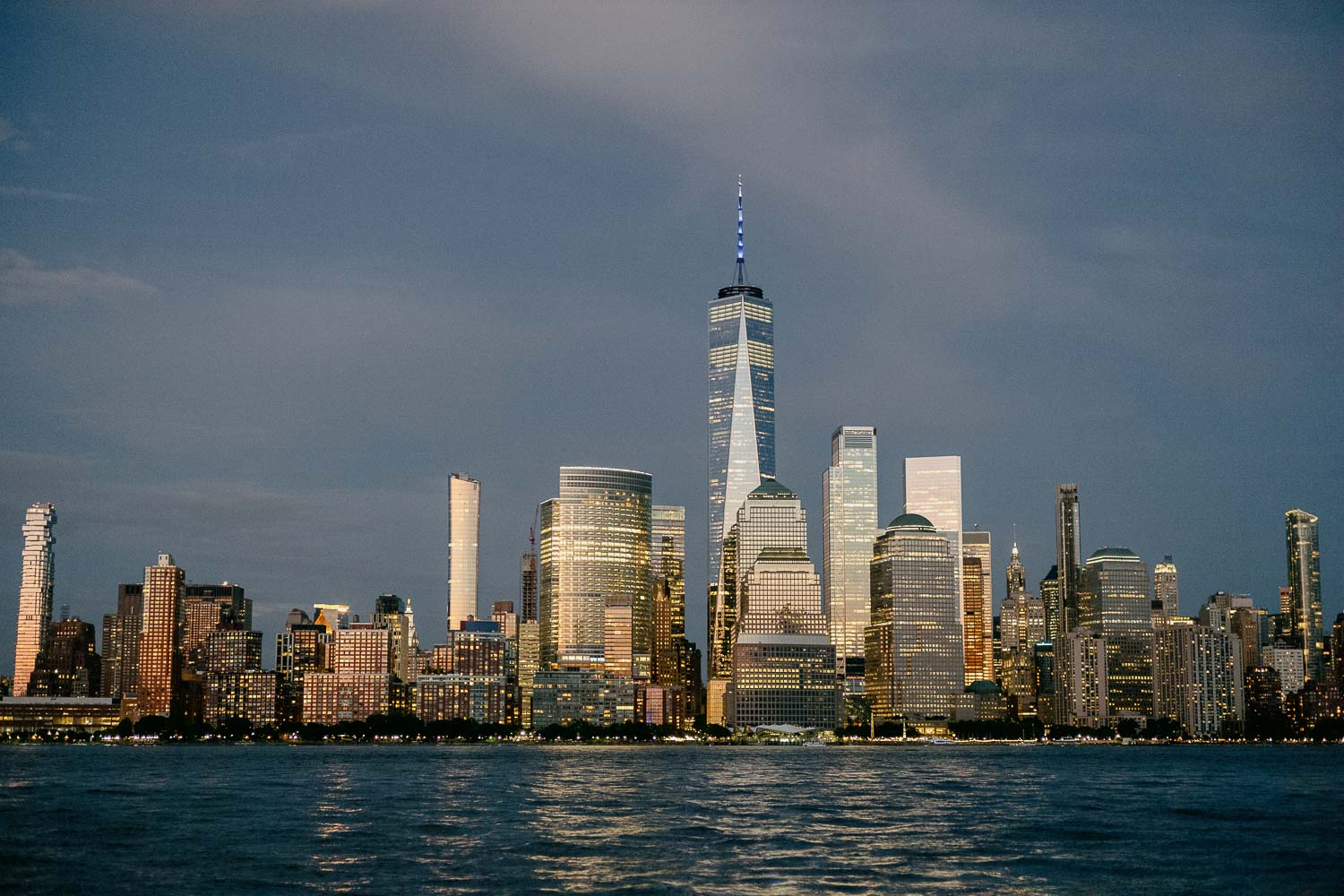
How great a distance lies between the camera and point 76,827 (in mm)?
94938

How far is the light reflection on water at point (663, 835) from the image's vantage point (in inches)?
2756

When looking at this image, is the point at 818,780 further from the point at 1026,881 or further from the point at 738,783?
the point at 1026,881

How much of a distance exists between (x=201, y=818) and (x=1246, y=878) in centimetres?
6845

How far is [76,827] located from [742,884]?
164 feet

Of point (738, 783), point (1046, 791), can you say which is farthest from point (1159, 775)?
point (738, 783)

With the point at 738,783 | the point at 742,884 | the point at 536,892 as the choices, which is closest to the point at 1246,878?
the point at 742,884

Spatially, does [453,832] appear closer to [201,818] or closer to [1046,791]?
[201,818]

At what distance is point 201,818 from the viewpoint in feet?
336

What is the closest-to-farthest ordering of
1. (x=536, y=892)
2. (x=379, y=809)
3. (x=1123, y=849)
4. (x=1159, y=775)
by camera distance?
1. (x=536, y=892)
2. (x=1123, y=849)
3. (x=379, y=809)
4. (x=1159, y=775)

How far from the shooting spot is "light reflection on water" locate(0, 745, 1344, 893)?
7000cm

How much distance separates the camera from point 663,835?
89.9 metres

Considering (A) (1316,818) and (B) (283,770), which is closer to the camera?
(A) (1316,818)

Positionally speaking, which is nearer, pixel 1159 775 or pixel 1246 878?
pixel 1246 878

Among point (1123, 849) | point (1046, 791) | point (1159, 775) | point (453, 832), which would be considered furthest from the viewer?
point (1159, 775)
